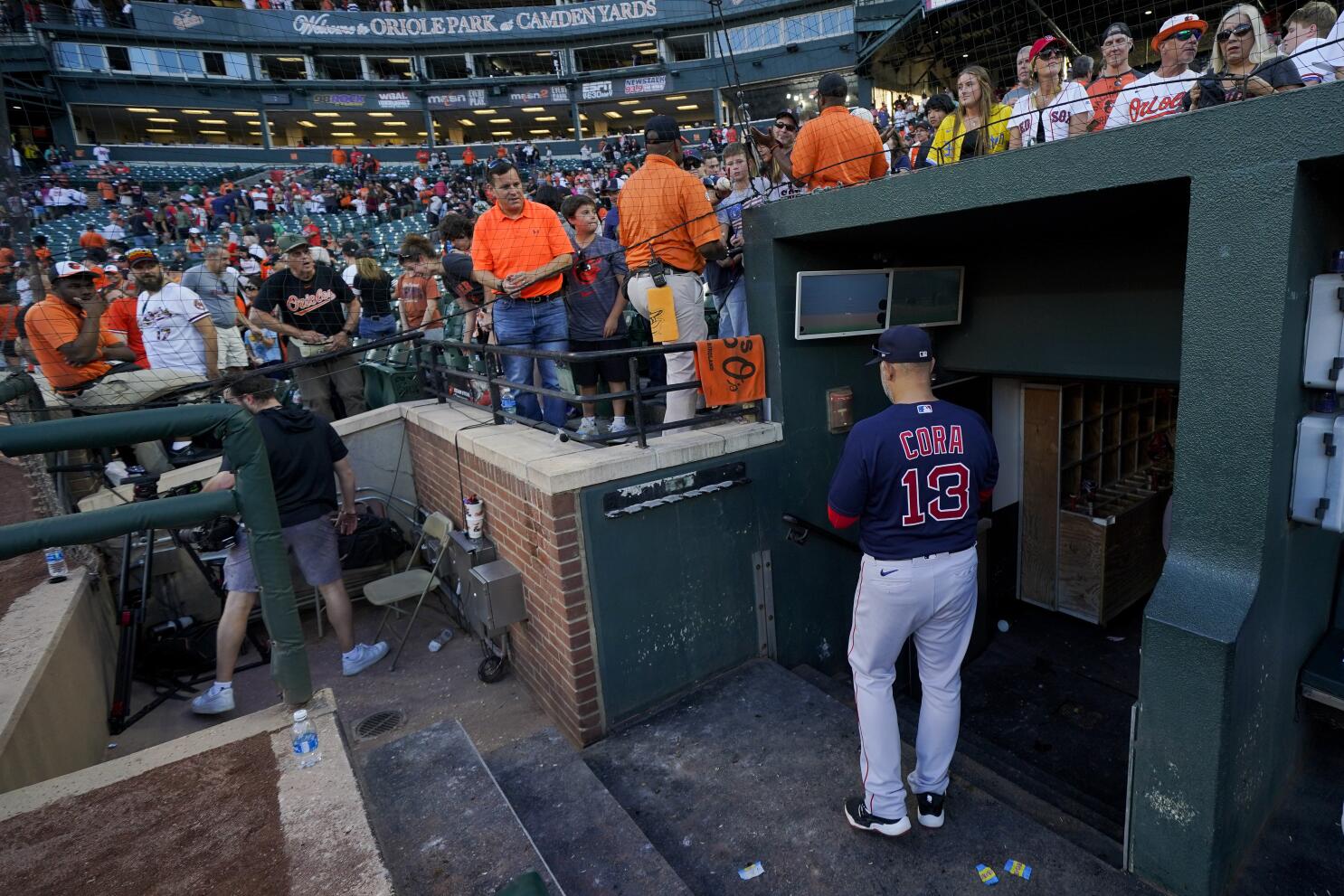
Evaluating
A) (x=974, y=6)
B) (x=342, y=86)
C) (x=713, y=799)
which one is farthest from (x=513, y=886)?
(x=342, y=86)

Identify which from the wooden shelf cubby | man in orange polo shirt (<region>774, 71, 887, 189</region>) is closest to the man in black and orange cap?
man in orange polo shirt (<region>774, 71, 887, 189</region>)

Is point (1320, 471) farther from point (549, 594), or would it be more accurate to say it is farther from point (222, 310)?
point (222, 310)

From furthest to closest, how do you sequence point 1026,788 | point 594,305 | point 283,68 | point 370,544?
point 283,68 < point 370,544 < point 594,305 < point 1026,788

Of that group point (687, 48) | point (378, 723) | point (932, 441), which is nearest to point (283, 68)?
point (687, 48)

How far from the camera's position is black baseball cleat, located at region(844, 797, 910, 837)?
3.11 meters

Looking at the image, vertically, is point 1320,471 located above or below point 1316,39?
below

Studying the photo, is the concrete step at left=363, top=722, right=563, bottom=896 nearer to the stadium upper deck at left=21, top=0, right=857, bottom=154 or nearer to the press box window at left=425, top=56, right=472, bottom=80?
the stadium upper deck at left=21, top=0, right=857, bottom=154

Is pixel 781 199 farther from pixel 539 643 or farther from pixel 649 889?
pixel 649 889

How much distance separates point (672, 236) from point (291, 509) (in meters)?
3.13

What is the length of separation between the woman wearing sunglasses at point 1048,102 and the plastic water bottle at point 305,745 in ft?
14.4

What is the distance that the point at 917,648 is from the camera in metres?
3.12

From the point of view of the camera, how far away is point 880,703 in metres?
3.07

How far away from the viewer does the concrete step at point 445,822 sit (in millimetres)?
2441

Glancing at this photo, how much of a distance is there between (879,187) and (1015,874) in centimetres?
317
